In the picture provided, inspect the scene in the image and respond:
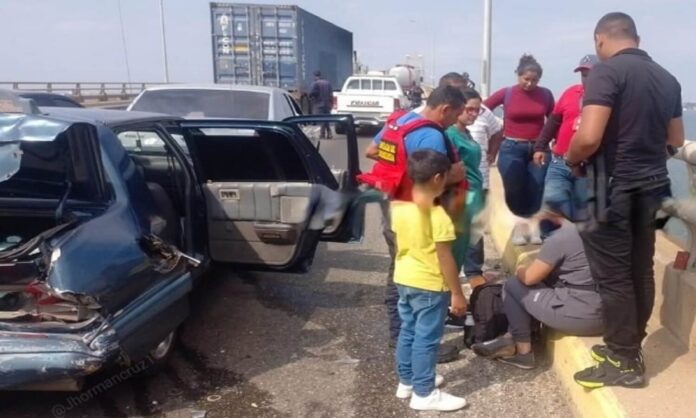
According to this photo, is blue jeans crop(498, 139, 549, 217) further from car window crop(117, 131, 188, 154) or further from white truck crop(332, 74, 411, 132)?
white truck crop(332, 74, 411, 132)

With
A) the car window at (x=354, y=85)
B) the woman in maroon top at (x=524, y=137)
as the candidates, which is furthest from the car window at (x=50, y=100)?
the car window at (x=354, y=85)

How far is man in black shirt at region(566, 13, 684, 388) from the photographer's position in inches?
118

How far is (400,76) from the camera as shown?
39.1m

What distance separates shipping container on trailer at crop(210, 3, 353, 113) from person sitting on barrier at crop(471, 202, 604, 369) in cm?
1729

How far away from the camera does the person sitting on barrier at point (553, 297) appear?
11.9 ft

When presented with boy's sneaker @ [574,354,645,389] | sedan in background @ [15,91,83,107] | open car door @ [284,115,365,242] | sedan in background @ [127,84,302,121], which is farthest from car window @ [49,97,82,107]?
boy's sneaker @ [574,354,645,389]

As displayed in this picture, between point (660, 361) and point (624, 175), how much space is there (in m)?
0.99

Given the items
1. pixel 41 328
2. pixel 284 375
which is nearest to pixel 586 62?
pixel 284 375

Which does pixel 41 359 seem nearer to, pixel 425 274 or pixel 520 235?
pixel 425 274

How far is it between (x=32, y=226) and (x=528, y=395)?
2.76 meters

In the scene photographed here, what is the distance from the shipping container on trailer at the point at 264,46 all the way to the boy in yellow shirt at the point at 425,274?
17601mm

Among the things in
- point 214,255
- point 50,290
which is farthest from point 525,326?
point 50,290

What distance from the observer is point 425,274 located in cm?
323

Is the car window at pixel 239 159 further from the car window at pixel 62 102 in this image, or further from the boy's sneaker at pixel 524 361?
the car window at pixel 62 102
